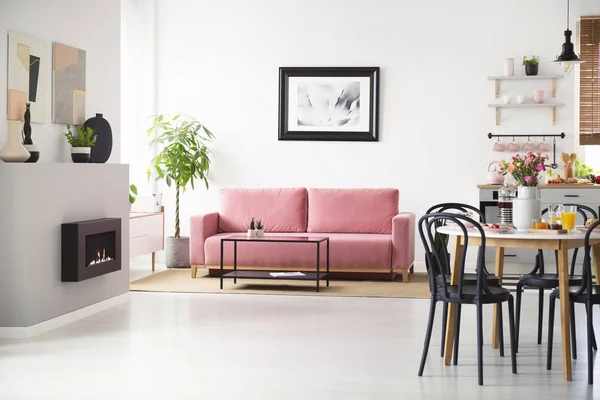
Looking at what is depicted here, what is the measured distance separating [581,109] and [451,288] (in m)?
4.82

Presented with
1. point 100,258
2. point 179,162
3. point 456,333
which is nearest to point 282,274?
point 100,258

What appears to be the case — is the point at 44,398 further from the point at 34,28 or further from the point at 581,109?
the point at 581,109

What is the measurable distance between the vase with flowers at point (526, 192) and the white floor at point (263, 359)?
2.57 feet

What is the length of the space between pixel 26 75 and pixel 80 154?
0.70 m

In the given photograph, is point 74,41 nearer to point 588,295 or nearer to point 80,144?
point 80,144

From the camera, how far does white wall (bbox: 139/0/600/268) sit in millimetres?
8602

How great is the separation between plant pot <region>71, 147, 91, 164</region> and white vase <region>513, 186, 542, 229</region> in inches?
122

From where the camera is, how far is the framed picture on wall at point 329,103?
8812mm

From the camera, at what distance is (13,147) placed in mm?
5188

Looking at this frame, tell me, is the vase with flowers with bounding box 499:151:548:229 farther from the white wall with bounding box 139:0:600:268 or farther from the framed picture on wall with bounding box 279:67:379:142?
the framed picture on wall with bounding box 279:67:379:142

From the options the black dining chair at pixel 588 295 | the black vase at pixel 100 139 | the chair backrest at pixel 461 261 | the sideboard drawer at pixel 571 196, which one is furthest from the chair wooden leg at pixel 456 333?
the sideboard drawer at pixel 571 196

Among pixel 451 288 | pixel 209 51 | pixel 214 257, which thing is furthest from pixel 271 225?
pixel 451 288

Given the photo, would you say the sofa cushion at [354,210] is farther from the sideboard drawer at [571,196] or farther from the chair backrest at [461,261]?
the chair backrest at [461,261]

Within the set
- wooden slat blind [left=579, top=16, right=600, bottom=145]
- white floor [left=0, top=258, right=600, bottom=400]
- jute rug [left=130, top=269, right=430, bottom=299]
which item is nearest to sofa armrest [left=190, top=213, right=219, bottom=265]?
jute rug [left=130, top=269, right=430, bottom=299]
